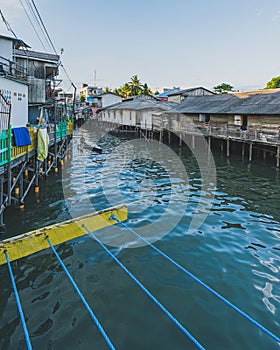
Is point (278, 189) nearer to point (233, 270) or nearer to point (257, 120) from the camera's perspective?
point (233, 270)

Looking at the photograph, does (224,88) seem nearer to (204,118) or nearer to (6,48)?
(204,118)

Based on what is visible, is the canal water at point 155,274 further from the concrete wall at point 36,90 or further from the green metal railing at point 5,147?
the concrete wall at point 36,90

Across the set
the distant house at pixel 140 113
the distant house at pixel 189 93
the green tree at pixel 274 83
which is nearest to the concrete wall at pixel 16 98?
the distant house at pixel 140 113

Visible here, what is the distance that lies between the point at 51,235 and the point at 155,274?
2789 millimetres

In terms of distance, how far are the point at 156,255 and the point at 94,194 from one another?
6.60 metres

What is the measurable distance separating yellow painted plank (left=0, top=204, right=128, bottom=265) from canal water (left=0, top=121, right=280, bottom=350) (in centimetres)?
116

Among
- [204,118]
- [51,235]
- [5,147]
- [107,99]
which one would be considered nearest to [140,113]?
[204,118]

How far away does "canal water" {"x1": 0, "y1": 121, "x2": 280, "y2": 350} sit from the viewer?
5.19 m

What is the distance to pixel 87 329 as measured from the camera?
17.3ft

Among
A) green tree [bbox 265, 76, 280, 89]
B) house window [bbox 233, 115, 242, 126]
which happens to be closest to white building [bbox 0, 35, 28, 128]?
house window [bbox 233, 115, 242, 126]

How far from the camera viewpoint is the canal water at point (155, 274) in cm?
519

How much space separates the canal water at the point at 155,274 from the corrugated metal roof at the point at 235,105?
11240 millimetres

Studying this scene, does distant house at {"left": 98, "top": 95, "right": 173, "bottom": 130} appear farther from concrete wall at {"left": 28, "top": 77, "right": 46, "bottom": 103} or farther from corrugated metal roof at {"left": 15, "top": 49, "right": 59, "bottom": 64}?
concrete wall at {"left": 28, "top": 77, "right": 46, "bottom": 103}

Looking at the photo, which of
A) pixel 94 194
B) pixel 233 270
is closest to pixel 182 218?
pixel 233 270
